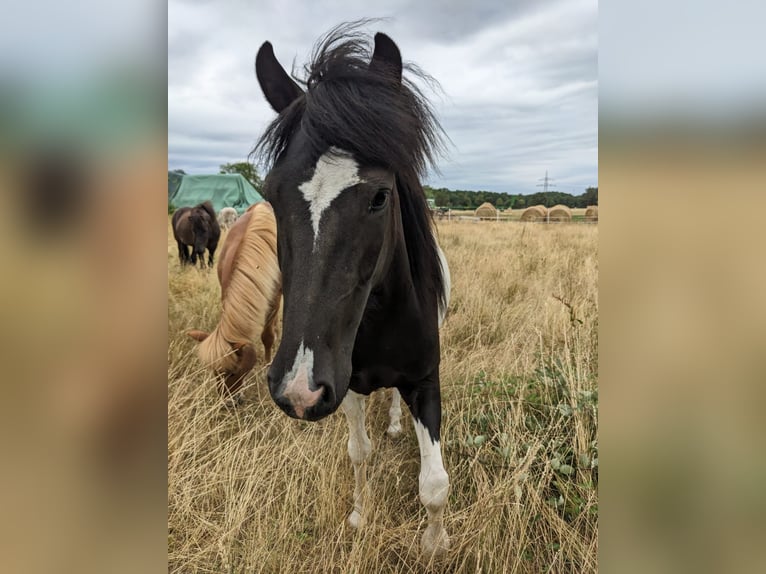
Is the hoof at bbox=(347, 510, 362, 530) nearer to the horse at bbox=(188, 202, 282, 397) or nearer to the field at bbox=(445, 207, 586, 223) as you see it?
the horse at bbox=(188, 202, 282, 397)

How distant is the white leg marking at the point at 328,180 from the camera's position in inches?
47.9

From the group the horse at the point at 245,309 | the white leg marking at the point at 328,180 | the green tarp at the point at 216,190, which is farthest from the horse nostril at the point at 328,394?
the green tarp at the point at 216,190

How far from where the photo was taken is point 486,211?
18156 mm

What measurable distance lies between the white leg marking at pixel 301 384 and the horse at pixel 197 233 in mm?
7887

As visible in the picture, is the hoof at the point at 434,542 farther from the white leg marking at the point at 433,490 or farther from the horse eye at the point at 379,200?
the horse eye at the point at 379,200

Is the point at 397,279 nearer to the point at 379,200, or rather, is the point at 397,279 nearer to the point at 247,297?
the point at 379,200

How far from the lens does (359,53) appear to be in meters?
1.62

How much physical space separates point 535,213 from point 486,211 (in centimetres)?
213

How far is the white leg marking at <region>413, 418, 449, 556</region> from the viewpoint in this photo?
178 centimetres

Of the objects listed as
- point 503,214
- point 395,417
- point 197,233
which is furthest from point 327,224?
point 503,214
